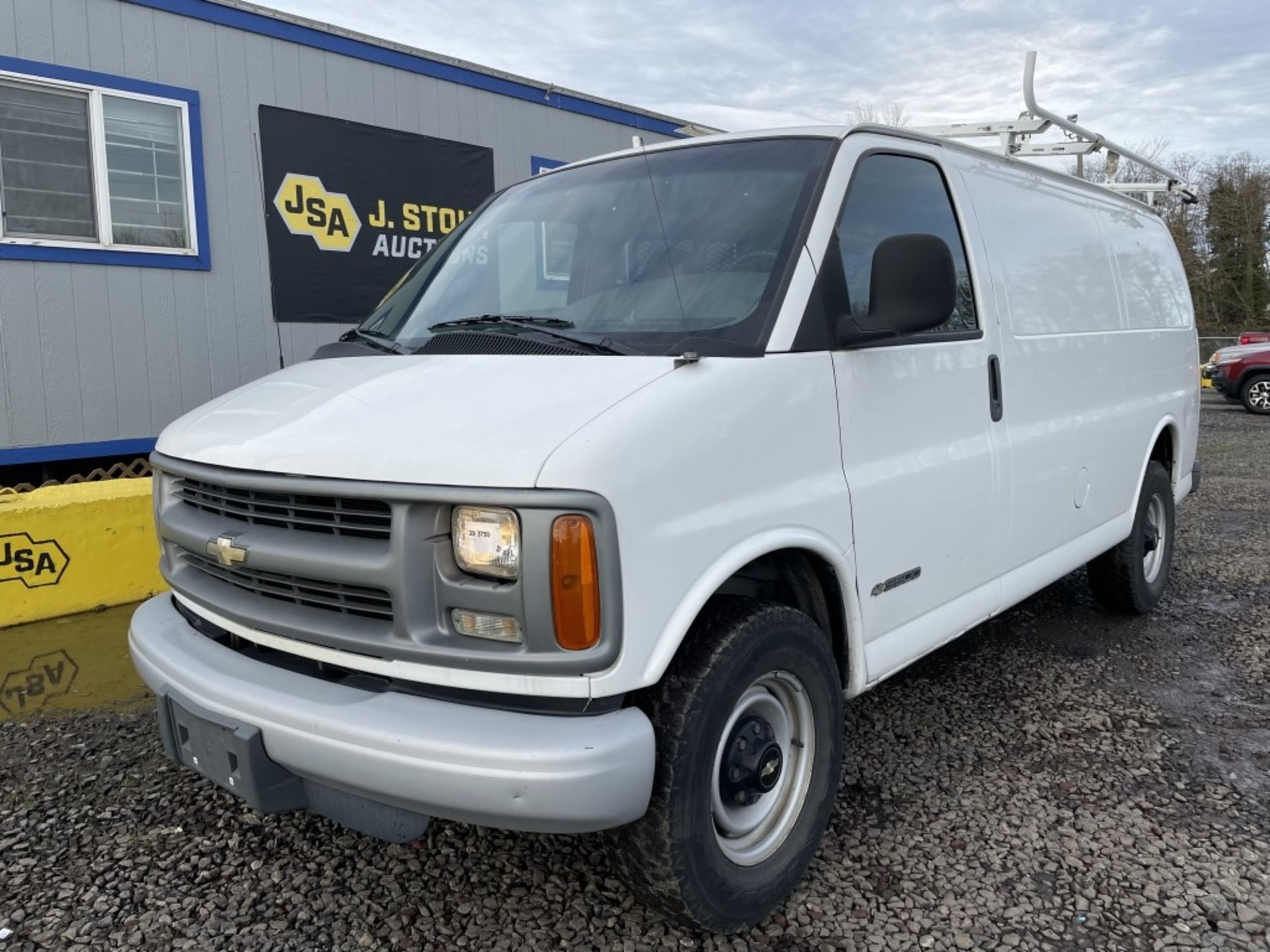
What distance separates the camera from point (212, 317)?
6.86 m

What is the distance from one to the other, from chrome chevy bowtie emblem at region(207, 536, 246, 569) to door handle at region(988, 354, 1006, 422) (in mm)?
2456

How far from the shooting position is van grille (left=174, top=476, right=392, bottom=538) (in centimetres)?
219

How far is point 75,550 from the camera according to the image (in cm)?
521

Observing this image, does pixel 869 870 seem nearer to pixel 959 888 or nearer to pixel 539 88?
pixel 959 888

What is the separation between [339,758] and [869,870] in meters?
1.59

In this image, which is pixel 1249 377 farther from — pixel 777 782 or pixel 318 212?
pixel 777 782

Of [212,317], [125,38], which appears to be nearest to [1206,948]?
[212,317]

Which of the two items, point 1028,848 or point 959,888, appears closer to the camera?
point 959,888

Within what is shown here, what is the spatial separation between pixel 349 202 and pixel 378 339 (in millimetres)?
4790

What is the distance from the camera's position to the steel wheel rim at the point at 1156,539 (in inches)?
206

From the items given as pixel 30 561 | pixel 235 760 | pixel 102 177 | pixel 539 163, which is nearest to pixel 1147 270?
pixel 235 760

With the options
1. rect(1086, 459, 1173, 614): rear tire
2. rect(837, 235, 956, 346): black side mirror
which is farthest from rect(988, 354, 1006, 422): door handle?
rect(1086, 459, 1173, 614): rear tire

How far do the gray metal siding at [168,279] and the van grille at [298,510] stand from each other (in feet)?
11.9

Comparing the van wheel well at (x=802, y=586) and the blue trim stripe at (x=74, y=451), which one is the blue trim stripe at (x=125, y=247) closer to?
the blue trim stripe at (x=74, y=451)
